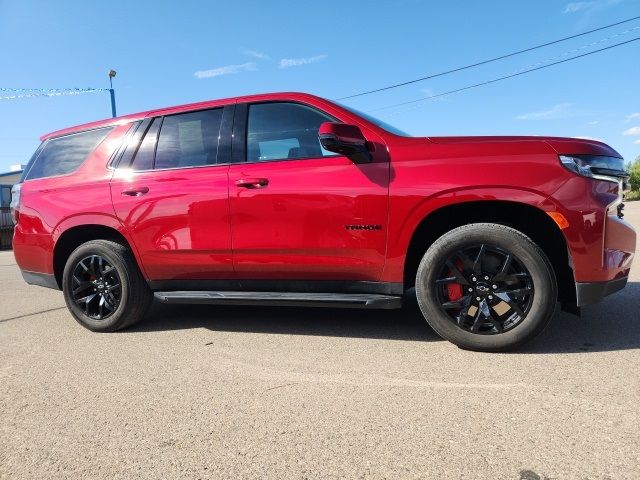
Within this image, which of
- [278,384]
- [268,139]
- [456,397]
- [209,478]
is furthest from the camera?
[268,139]

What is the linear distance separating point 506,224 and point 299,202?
146 centimetres

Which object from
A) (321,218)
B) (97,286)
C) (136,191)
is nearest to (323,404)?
(321,218)

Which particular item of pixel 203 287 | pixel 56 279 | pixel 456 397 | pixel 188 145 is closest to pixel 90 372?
pixel 203 287

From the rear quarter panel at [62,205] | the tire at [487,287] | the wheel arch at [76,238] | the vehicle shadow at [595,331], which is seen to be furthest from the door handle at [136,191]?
the vehicle shadow at [595,331]

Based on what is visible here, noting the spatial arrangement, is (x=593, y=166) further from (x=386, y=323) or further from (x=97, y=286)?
(x=97, y=286)

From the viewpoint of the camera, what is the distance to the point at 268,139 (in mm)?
3568

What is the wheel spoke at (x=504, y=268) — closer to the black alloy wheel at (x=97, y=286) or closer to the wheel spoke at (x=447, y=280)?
the wheel spoke at (x=447, y=280)

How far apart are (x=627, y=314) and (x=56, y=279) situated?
491 cm

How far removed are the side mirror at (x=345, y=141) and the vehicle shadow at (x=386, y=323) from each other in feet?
4.44

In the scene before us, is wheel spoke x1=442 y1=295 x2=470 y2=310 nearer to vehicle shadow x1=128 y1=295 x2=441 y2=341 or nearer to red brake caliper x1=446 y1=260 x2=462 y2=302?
red brake caliper x1=446 y1=260 x2=462 y2=302

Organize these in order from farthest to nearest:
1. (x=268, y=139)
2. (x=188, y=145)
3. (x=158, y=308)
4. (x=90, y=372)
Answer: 1. (x=158, y=308)
2. (x=188, y=145)
3. (x=268, y=139)
4. (x=90, y=372)

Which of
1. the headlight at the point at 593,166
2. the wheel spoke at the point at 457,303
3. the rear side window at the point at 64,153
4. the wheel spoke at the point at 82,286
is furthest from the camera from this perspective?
the rear side window at the point at 64,153

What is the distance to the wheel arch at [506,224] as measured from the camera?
302 centimetres

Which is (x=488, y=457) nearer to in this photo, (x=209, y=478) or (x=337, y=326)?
(x=209, y=478)
